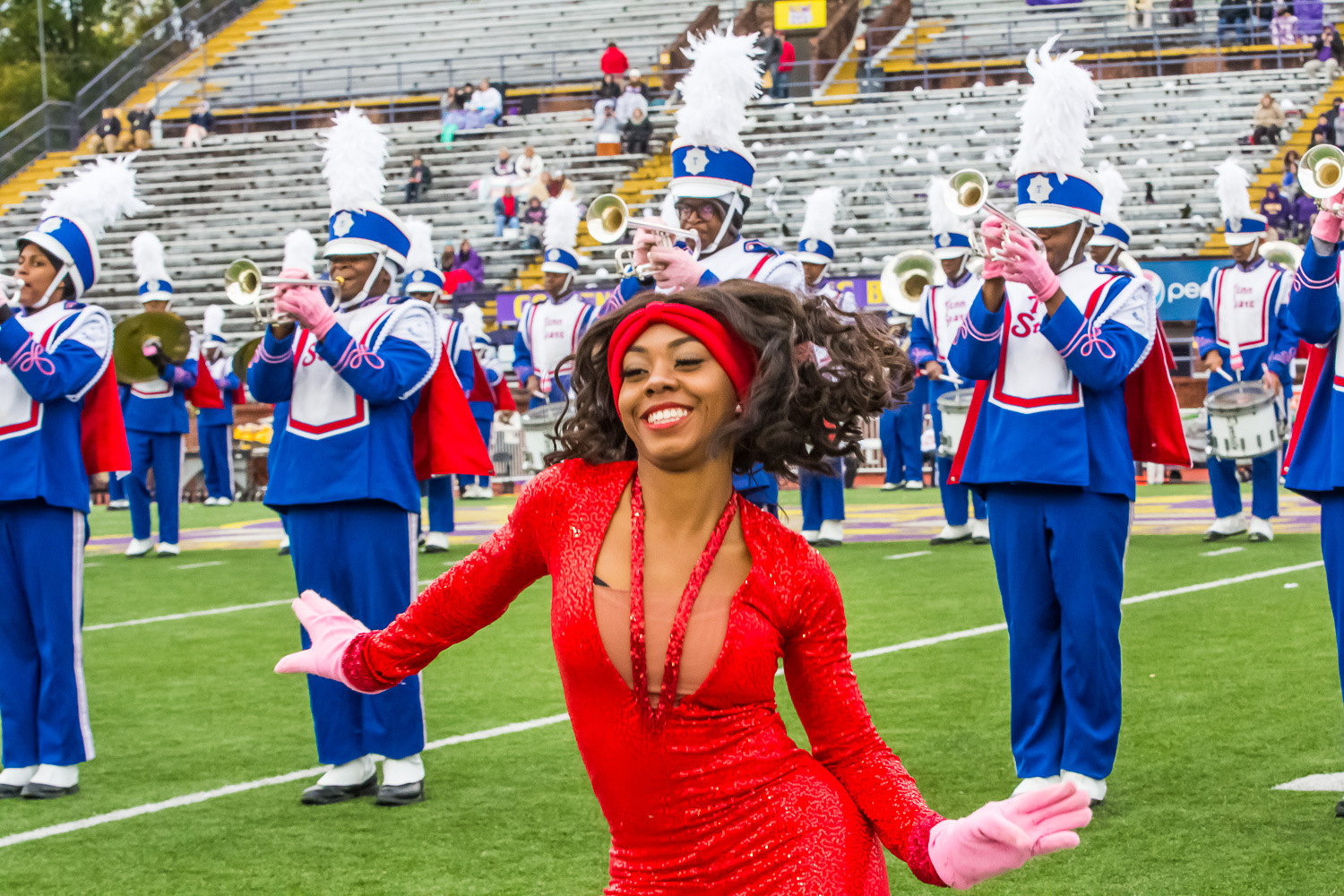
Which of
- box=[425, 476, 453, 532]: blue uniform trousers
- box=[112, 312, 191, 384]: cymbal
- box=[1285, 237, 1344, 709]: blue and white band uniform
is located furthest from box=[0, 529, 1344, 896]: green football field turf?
box=[425, 476, 453, 532]: blue uniform trousers

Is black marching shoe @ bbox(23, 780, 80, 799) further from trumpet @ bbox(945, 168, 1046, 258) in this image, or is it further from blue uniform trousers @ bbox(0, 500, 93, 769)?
trumpet @ bbox(945, 168, 1046, 258)

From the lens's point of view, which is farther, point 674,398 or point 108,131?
point 108,131

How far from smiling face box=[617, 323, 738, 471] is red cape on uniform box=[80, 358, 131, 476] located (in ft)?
12.4

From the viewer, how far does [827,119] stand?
27.0 m

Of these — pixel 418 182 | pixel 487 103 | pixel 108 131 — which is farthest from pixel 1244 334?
pixel 108 131

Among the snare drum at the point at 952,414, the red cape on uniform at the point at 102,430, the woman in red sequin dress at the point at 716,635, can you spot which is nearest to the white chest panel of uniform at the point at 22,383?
the red cape on uniform at the point at 102,430

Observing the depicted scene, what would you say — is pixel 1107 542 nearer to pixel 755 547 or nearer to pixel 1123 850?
pixel 1123 850

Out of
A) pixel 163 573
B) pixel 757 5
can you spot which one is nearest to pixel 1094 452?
pixel 163 573

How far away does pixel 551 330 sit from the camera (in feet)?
45.4

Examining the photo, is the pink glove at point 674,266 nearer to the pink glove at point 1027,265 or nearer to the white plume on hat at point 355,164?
the pink glove at point 1027,265

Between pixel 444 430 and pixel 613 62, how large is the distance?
24.0 metres

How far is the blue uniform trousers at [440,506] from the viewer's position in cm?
1274

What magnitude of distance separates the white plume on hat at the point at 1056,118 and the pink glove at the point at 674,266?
3.95 feet

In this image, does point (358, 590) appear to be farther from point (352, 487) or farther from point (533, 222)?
point (533, 222)
